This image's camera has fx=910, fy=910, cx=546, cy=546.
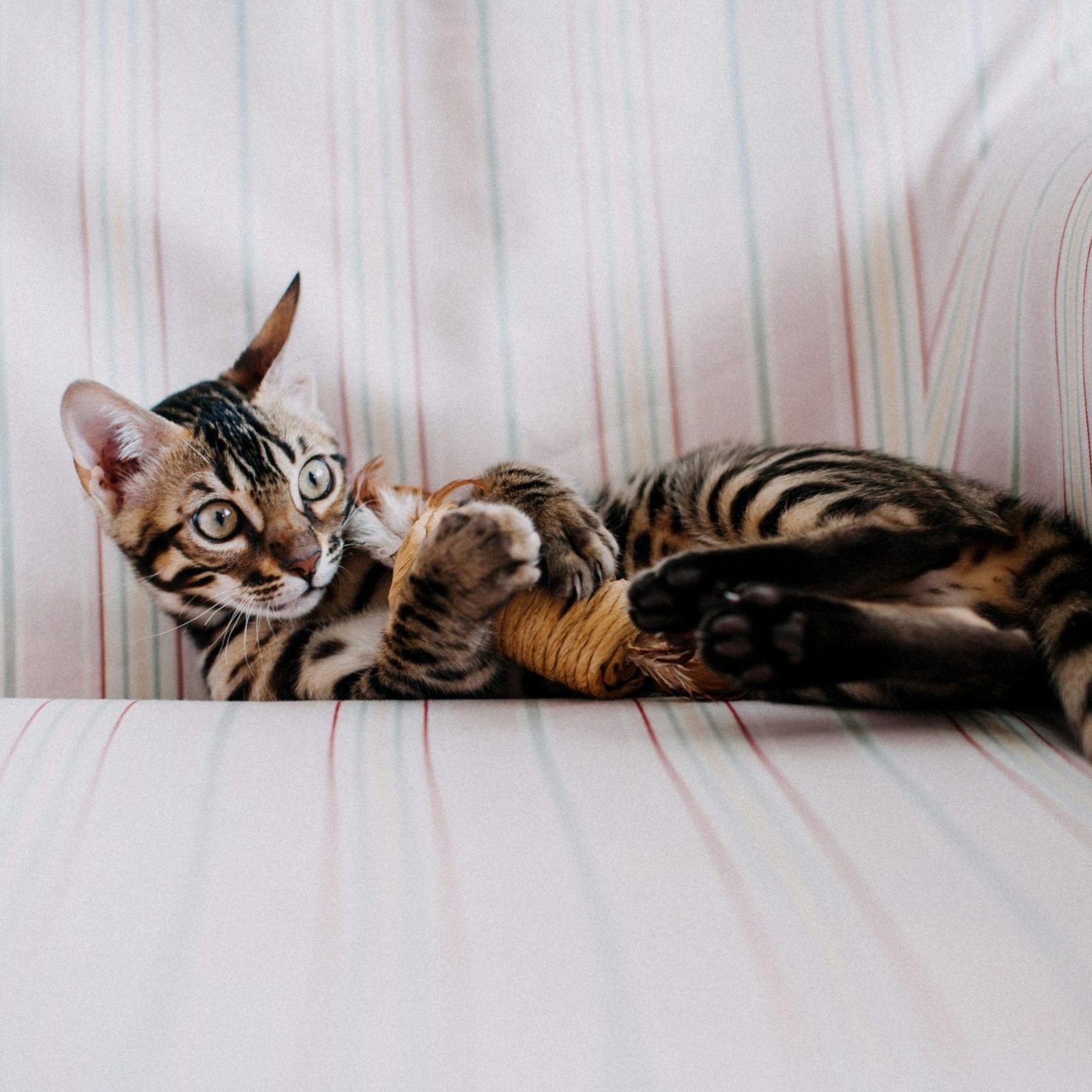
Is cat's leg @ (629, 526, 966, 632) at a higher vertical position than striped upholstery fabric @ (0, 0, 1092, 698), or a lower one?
lower

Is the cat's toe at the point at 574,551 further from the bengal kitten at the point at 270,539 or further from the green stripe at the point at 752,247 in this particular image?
the green stripe at the point at 752,247

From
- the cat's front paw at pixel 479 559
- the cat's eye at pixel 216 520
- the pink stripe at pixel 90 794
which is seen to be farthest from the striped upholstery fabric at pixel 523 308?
the cat's eye at pixel 216 520

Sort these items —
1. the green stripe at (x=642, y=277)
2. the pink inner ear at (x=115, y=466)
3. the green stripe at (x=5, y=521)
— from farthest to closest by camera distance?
the green stripe at (x=642, y=277), the green stripe at (x=5, y=521), the pink inner ear at (x=115, y=466)

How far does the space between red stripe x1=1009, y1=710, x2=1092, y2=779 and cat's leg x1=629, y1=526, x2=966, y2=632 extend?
147 mm

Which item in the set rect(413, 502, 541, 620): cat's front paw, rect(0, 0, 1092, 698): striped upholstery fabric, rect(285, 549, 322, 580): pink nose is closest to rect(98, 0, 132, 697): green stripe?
rect(0, 0, 1092, 698): striped upholstery fabric

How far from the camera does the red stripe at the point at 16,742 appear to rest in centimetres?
71

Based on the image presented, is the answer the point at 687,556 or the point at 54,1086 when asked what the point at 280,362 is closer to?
the point at 687,556

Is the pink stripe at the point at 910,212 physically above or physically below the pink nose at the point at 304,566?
above

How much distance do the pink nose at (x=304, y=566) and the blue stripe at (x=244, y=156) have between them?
0.46 metres

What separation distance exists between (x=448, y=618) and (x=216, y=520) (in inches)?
12.9

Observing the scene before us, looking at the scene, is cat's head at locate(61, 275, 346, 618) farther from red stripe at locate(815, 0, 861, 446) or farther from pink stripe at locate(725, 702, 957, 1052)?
red stripe at locate(815, 0, 861, 446)

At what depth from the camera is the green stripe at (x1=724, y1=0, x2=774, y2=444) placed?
4.12 ft

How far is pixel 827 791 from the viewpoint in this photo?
2.03 feet

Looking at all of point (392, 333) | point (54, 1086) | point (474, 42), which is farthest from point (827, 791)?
point (474, 42)
